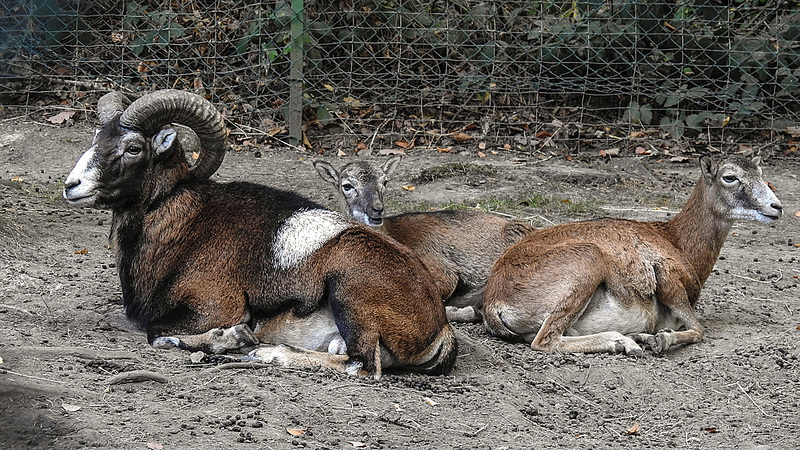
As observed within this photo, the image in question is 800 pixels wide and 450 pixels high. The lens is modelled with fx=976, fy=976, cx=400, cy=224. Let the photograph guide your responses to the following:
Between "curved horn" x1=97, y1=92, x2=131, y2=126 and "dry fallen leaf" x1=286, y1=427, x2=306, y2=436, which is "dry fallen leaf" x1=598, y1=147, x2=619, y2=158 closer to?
"curved horn" x1=97, y1=92, x2=131, y2=126

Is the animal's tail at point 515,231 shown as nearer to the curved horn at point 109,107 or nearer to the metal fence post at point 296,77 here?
the curved horn at point 109,107

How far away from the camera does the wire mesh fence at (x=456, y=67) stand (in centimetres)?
1403

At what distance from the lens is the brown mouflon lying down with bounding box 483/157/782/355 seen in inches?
301

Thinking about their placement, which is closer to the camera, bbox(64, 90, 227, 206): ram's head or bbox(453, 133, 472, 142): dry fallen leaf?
bbox(64, 90, 227, 206): ram's head

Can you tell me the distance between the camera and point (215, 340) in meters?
6.77

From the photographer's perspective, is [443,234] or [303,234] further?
[443,234]

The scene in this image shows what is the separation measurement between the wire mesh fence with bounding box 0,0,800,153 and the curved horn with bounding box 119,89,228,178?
6091 mm

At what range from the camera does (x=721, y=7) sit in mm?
14148

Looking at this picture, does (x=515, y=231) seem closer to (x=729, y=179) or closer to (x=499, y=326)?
(x=499, y=326)

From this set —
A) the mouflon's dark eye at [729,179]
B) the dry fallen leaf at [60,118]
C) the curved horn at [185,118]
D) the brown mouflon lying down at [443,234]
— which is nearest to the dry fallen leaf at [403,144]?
the brown mouflon lying down at [443,234]

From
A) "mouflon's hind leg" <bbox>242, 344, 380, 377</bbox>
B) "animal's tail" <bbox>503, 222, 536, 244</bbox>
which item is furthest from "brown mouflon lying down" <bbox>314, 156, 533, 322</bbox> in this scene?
"mouflon's hind leg" <bbox>242, 344, 380, 377</bbox>

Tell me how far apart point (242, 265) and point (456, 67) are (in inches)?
323

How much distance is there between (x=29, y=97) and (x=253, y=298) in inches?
360

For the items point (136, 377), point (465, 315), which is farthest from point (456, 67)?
point (136, 377)
